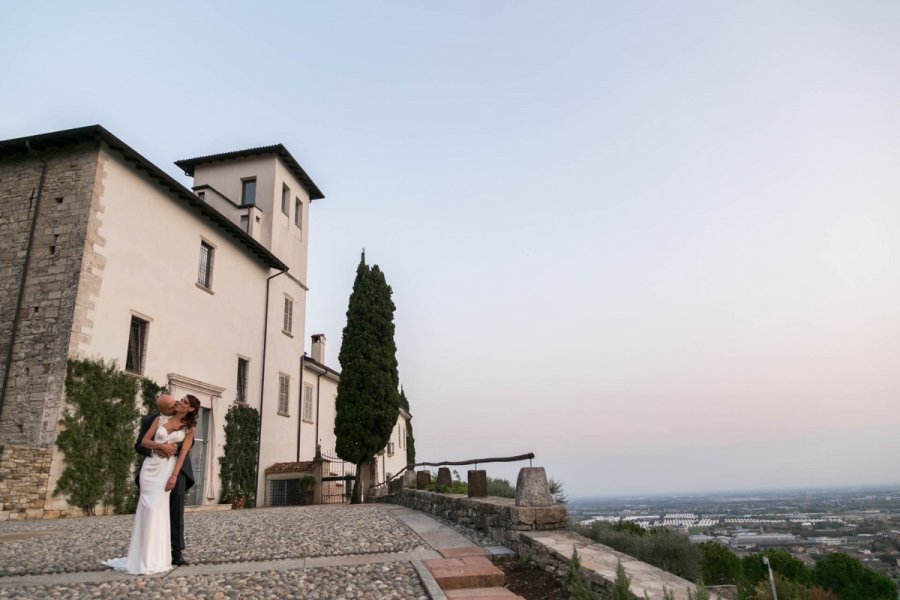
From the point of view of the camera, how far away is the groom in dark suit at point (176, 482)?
19.3ft

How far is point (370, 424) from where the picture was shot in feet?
66.0

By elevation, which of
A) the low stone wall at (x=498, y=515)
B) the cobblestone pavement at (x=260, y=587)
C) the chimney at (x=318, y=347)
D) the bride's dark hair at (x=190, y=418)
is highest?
the chimney at (x=318, y=347)

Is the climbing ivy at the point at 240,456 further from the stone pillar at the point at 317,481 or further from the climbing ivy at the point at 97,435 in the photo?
the climbing ivy at the point at 97,435

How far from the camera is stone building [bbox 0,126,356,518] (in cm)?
1158

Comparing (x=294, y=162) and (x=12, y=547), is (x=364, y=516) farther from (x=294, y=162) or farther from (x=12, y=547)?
(x=294, y=162)

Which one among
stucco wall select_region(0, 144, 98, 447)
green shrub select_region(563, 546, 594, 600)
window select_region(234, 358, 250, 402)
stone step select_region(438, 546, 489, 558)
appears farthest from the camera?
window select_region(234, 358, 250, 402)

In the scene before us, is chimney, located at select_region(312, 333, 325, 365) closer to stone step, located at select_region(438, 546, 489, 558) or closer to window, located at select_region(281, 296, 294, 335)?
window, located at select_region(281, 296, 294, 335)

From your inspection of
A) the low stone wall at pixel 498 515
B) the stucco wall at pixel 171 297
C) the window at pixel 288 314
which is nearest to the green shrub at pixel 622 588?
the low stone wall at pixel 498 515

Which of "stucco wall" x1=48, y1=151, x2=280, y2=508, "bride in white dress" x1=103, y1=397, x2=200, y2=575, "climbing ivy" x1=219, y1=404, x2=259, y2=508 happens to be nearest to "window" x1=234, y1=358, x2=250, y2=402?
"stucco wall" x1=48, y1=151, x2=280, y2=508

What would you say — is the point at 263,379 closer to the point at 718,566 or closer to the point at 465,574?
the point at 718,566

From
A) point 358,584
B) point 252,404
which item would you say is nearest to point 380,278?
point 252,404

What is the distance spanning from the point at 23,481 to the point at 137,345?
409cm

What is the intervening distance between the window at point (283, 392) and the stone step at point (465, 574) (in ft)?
54.7

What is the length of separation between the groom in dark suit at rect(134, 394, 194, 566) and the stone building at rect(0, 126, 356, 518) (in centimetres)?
662
